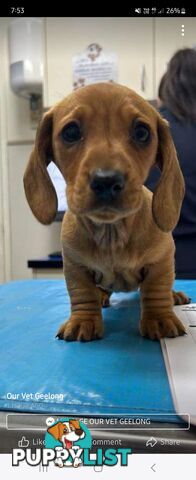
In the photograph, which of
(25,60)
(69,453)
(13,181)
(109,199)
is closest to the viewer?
(69,453)

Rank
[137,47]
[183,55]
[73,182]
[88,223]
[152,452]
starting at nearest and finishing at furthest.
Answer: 1. [152,452]
2. [73,182]
3. [88,223]
4. [137,47]
5. [183,55]

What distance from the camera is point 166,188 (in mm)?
709

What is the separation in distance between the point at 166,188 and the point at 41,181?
204mm

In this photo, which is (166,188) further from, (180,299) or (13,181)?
(13,181)

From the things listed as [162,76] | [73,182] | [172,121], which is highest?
[162,76]

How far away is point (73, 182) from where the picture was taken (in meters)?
0.62

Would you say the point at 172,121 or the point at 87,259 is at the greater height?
the point at 172,121

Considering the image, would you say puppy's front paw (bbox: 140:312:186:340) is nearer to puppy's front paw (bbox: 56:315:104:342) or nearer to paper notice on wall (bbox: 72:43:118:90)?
puppy's front paw (bbox: 56:315:104:342)

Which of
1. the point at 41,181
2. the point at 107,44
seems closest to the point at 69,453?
the point at 41,181

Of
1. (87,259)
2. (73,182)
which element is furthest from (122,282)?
(73,182)

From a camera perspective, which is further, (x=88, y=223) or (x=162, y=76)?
(x=162, y=76)

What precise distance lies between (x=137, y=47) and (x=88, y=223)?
0.52 m

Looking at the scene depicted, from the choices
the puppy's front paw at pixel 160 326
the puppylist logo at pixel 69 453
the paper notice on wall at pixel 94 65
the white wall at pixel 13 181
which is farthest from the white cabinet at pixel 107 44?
the puppylist logo at pixel 69 453
